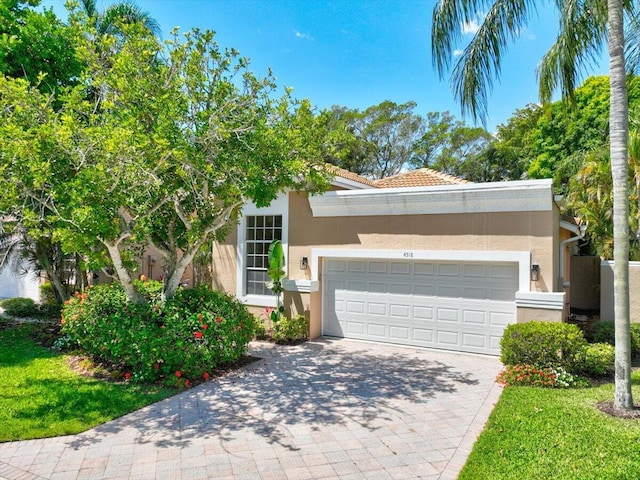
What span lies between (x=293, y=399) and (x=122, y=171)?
16.3 feet

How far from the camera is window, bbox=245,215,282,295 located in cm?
1258

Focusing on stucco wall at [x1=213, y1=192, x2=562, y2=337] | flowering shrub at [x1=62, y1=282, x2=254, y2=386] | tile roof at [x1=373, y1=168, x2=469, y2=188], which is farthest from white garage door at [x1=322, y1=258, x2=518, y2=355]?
tile roof at [x1=373, y1=168, x2=469, y2=188]

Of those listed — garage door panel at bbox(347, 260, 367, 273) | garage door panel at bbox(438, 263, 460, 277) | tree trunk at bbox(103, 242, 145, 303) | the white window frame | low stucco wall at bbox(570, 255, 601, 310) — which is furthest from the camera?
low stucco wall at bbox(570, 255, 601, 310)

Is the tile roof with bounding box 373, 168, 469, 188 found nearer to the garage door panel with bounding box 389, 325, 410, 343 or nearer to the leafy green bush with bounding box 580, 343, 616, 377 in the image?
the garage door panel with bounding box 389, 325, 410, 343

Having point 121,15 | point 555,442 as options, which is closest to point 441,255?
point 555,442

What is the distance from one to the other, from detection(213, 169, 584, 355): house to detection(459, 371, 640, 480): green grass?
2.88 meters

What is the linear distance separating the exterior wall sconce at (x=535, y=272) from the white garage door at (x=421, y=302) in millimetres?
536

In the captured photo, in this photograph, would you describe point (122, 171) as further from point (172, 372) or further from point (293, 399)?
point (293, 399)

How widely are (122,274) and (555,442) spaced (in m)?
8.26

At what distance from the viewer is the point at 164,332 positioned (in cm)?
821

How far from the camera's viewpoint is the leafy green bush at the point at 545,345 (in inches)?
319

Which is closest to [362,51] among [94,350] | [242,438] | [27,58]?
[27,58]

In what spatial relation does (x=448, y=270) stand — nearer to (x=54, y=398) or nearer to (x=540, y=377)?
(x=540, y=377)

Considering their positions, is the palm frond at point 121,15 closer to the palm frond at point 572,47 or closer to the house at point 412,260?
the house at point 412,260
